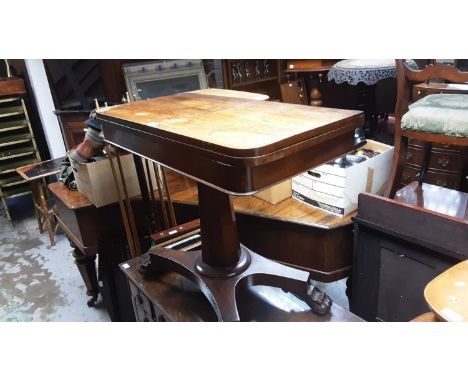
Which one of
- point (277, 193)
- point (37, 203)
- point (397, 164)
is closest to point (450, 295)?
point (397, 164)

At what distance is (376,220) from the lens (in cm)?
151

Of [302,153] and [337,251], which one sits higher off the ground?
[302,153]

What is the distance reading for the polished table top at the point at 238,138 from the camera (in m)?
0.67

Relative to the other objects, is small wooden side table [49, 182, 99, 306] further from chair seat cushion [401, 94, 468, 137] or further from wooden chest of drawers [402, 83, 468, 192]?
wooden chest of drawers [402, 83, 468, 192]

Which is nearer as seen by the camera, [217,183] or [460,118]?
[217,183]

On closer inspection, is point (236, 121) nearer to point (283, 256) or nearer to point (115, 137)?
point (115, 137)

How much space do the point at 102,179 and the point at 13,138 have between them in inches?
84.2

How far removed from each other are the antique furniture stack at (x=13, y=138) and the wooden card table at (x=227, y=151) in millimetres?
2714

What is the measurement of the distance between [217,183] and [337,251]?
1165 mm

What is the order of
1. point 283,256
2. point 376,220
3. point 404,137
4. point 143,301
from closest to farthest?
point 143,301 → point 376,220 → point 404,137 → point 283,256

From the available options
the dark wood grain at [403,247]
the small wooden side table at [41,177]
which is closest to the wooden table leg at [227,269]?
the dark wood grain at [403,247]

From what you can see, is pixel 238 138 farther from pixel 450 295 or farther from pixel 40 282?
pixel 40 282

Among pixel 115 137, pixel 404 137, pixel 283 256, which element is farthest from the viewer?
pixel 283 256

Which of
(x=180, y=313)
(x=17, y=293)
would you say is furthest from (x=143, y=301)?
(x=17, y=293)
